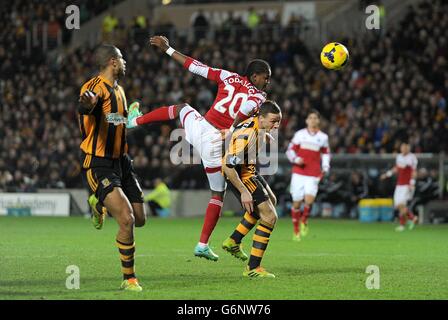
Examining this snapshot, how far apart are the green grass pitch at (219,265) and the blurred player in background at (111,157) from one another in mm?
583

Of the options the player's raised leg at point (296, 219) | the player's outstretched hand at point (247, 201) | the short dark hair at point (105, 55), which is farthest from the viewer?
the player's raised leg at point (296, 219)

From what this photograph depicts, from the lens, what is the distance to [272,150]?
86.8ft

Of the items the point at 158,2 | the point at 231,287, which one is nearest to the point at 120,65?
the point at 231,287

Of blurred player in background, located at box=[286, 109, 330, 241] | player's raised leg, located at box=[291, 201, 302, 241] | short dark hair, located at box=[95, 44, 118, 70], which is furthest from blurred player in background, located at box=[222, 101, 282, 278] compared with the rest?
blurred player in background, located at box=[286, 109, 330, 241]

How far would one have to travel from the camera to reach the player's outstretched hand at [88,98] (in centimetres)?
895

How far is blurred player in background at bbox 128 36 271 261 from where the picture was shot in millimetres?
12000

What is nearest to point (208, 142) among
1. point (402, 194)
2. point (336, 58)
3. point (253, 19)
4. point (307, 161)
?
point (336, 58)

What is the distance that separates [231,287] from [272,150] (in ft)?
55.1

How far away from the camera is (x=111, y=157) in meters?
9.62

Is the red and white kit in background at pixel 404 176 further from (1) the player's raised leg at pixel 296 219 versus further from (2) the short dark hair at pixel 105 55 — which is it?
(2) the short dark hair at pixel 105 55

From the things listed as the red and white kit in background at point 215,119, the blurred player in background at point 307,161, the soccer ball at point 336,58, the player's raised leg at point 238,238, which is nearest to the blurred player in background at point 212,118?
the red and white kit in background at point 215,119

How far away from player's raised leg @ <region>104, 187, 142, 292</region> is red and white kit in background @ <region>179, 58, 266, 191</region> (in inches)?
118

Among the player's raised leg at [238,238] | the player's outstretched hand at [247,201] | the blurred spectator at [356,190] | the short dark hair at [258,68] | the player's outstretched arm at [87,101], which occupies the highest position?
the short dark hair at [258,68]
